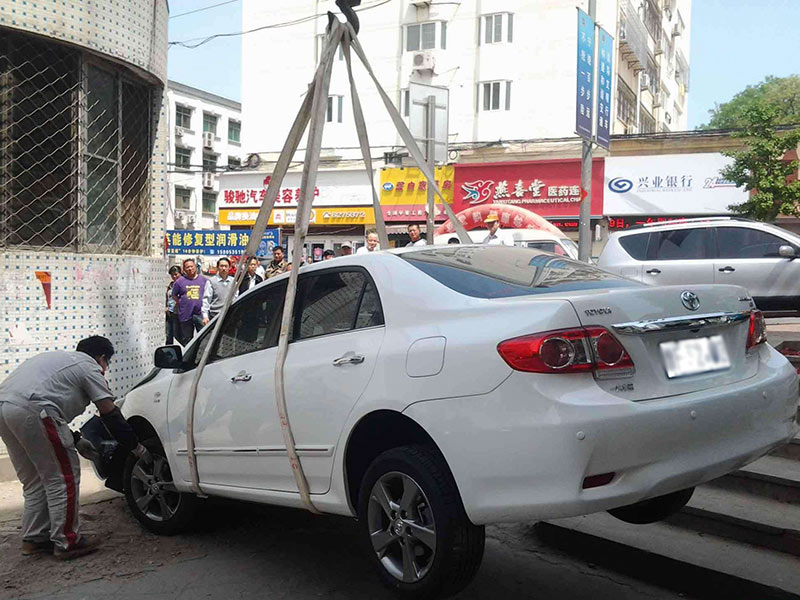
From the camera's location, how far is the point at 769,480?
474 cm

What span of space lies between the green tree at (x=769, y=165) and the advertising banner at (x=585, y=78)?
8286mm

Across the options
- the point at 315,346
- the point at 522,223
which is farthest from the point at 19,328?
the point at 522,223

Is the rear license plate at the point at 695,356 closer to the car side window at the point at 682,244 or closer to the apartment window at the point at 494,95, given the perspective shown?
the car side window at the point at 682,244

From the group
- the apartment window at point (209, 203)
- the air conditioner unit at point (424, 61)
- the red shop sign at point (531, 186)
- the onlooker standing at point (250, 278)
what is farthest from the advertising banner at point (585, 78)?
the apartment window at point (209, 203)

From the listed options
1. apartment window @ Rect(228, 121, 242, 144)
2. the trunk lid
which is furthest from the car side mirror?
apartment window @ Rect(228, 121, 242, 144)

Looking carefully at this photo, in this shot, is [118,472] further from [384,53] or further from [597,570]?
[384,53]

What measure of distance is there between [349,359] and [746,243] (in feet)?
27.1

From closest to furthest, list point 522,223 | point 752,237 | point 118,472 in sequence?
point 118,472 → point 752,237 → point 522,223

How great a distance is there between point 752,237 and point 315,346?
26.9 ft

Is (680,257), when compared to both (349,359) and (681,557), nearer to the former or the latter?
(681,557)

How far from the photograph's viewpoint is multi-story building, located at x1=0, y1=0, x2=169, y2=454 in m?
6.74

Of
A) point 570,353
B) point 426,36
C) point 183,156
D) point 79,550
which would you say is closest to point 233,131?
point 183,156

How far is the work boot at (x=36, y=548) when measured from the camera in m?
4.99

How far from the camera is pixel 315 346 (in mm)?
4105
